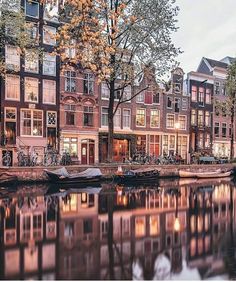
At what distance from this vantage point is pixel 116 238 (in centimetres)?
1005

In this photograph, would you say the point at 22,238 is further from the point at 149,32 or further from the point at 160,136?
the point at 160,136

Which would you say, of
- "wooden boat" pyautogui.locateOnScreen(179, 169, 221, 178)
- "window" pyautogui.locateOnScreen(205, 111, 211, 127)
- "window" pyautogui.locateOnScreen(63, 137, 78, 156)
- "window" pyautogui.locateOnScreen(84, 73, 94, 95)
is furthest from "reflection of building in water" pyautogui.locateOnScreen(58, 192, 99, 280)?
"window" pyautogui.locateOnScreen(205, 111, 211, 127)

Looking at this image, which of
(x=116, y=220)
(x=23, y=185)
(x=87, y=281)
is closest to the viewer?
(x=87, y=281)

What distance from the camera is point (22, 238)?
9914mm

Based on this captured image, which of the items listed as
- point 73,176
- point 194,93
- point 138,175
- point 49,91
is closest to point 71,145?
point 49,91

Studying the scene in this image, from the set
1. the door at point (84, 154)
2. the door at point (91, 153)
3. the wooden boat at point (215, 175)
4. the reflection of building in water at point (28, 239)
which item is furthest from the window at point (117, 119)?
the reflection of building in water at point (28, 239)

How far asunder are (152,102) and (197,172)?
39.3 feet

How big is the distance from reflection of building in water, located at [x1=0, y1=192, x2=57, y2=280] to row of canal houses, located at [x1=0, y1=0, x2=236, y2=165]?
13403 millimetres

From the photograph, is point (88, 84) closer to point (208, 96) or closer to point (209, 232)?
point (208, 96)

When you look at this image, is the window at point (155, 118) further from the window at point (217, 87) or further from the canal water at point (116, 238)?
the canal water at point (116, 238)

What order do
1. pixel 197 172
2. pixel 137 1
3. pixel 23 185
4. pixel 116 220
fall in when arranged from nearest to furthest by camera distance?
pixel 116 220, pixel 23 185, pixel 137 1, pixel 197 172

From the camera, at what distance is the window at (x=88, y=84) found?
3606 cm

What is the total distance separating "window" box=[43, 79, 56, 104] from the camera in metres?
33.2

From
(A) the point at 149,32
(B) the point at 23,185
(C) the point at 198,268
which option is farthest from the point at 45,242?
(A) the point at 149,32
